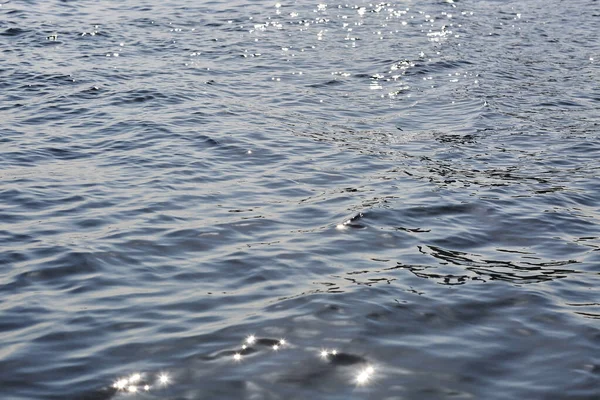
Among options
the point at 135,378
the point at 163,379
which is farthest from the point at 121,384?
the point at 163,379

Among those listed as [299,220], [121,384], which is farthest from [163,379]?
[299,220]

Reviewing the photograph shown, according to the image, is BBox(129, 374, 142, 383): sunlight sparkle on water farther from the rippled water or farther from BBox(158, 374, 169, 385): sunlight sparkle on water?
BBox(158, 374, 169, 385): sunlight sparkle on water

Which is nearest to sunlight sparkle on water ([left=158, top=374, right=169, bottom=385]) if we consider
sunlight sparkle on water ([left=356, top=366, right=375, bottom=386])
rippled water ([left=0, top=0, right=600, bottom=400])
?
rippled water ([left=0, top=0, right=600, bottom=400])

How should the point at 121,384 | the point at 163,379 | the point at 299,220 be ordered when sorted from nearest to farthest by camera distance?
1. the point at 121,384
2. the point at 163,379
3. the point at 299,220

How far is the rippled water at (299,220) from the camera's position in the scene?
8.23m

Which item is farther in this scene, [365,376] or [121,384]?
[365,376]

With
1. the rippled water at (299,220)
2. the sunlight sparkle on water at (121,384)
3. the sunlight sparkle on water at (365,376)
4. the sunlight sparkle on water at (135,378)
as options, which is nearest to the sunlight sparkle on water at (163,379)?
the rippled water at (299,220)

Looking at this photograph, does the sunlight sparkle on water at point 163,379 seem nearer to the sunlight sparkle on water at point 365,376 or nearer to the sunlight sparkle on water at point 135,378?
the sunlight sparkle on water at point 135,378

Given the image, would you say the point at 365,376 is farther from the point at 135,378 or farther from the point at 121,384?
the point at 121,384

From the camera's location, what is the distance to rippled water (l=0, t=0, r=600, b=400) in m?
8.23

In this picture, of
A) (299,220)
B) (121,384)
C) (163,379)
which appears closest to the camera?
(121,384)

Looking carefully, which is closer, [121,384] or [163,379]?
[121,384]

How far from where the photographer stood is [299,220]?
40.4ft

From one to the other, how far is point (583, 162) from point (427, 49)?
10591 millimetres
